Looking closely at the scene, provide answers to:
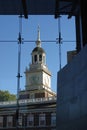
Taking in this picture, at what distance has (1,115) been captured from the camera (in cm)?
3922

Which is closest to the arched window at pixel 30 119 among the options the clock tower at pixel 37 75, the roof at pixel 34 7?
the clock tower at pixel 37 75

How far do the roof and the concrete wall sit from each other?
5.50ft

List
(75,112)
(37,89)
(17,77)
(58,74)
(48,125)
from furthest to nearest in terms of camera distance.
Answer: (37,89) < (48,125) < (17,77) < (58,74) < (75,112)

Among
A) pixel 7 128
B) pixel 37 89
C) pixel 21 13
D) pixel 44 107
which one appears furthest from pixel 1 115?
pixel 21 13

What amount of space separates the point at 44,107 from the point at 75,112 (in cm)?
3235

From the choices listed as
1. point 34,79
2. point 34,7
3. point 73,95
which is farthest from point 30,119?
point 73,95

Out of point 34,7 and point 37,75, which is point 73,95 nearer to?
point 34,7

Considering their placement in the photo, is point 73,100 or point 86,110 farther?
point 73,100

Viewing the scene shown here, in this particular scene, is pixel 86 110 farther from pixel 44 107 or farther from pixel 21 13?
pixel 44 107

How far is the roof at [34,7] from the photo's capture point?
27.6 feet

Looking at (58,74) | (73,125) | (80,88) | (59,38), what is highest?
(59,38)

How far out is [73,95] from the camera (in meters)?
6.31

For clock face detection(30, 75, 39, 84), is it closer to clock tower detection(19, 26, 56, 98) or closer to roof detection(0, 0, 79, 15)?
clock tower detection(19, 26, 56, 98)

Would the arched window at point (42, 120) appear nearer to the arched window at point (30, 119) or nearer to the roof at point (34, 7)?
the arched window at point (30, 119)
